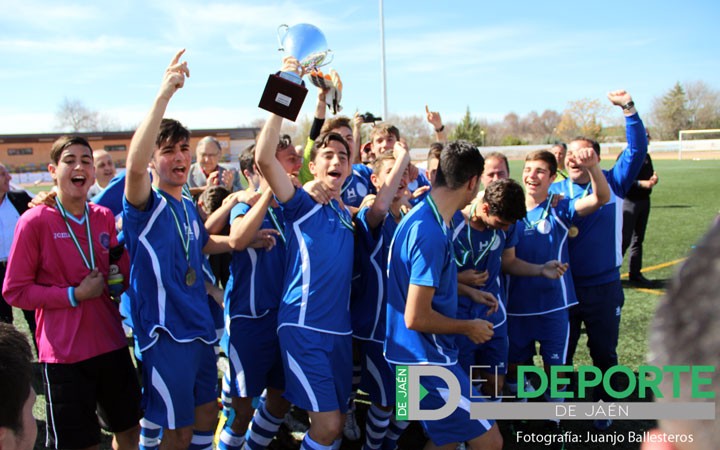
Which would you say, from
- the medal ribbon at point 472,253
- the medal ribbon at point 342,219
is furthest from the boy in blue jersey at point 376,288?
the medal ribbon at point 472,253

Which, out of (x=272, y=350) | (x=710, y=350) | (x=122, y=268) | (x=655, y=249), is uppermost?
(x=710, y=350)

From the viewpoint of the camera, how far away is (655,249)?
1098cm

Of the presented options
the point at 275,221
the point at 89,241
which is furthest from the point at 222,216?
the point at 89,241

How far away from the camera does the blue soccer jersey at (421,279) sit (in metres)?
2.91

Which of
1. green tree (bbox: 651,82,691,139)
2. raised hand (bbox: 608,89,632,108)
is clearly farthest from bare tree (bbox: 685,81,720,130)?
raised hand (bbox: 608,89,632,108)

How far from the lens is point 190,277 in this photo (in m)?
3.25

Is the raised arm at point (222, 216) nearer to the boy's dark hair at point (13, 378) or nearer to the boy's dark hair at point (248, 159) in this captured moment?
the boy's dark hair at point (248, 159)

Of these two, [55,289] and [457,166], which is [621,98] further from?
[55,289]

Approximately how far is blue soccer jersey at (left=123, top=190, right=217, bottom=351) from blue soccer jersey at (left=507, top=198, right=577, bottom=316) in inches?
95.3

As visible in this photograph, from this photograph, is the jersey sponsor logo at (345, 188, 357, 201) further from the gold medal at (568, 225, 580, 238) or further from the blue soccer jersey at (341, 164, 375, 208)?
the gold medal at (568, 225, 580, 238)

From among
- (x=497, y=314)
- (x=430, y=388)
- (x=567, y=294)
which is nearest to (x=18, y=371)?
(x=430, y=388)

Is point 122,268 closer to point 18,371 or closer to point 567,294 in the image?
point 18,371

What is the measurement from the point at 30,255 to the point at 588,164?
383 centimetres

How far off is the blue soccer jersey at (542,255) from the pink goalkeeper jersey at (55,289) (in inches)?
116
